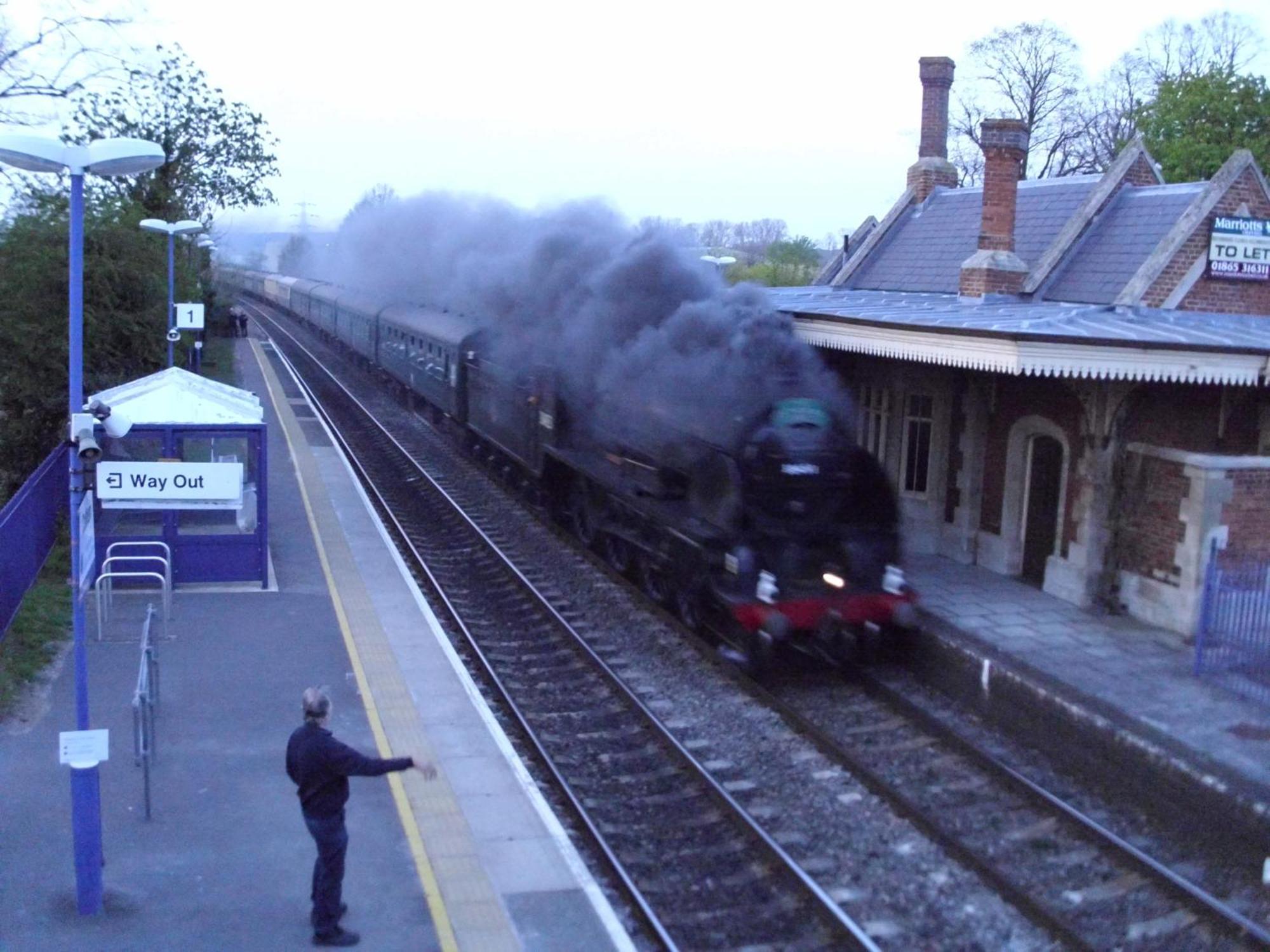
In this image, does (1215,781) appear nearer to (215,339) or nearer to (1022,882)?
(1022,882)

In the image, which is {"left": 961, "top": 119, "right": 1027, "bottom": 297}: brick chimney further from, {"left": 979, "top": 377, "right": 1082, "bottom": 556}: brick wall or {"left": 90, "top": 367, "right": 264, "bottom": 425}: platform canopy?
{"left": 90, "top": 367, "right": 264, "bottom": 425}: platform canopy

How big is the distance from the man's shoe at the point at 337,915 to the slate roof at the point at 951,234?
39.9ft

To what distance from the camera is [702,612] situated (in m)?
11.0

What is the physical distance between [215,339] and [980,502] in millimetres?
37275

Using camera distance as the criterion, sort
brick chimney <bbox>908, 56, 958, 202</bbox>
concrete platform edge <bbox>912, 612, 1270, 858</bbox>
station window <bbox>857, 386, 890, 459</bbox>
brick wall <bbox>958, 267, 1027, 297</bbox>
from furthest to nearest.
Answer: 1. brick chimney <bbox>908, 56, 958, 202</bbox>
2. station window <bbox>857, 386, 890, 459</bbox>
3. brick wall <bbox>958, 267, 1027, 297</bbox>
4. concrete platform edge <bbox>912, 612, 1270, 858</bbox>

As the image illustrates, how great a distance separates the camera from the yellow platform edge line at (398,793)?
5797 mm

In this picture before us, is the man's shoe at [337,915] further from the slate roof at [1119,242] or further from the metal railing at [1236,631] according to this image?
the slate roof at [1119,242]

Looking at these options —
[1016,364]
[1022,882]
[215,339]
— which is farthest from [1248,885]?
[215,339]

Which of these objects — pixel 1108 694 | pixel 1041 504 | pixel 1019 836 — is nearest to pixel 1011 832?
pixel 1019 836

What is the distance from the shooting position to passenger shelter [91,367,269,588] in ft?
38.9

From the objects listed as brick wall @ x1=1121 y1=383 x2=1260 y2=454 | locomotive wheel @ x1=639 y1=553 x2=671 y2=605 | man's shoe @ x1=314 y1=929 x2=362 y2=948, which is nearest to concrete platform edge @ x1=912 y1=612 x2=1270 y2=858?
locomotive wheel @ x1=639 y1=553 x2=671 y2=605

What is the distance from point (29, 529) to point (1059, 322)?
34.5ft

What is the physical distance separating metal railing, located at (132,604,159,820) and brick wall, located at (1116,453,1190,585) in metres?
8.83

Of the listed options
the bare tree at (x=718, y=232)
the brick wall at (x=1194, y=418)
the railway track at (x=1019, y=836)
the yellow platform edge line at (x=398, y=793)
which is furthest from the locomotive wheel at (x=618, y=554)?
the bare tree at (x=718, y=232)
